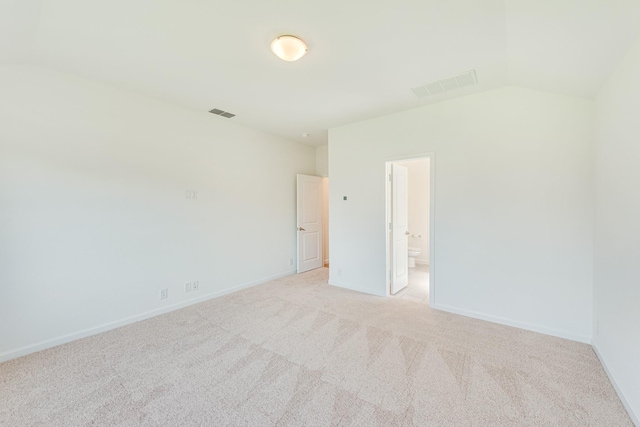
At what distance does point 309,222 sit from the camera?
17.9 ft

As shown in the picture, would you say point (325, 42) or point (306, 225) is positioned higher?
point (325, 42)

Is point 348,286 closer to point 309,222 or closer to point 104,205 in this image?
point 309,222

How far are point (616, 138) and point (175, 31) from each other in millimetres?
3493

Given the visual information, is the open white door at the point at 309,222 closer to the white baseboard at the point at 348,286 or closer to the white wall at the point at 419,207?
the white baseboard at the point at 348,286

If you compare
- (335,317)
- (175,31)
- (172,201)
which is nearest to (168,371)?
(335,317)

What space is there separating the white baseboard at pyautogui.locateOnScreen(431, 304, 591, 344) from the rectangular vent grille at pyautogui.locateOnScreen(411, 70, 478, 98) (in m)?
2.66

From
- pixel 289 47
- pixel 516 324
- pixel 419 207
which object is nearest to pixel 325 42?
pixel 289 47

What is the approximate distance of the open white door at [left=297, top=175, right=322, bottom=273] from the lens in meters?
5.23

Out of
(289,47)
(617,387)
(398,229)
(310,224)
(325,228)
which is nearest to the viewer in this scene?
(617,387)

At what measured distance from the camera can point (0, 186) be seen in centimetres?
227

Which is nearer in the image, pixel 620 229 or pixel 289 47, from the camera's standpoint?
pixel 620 229

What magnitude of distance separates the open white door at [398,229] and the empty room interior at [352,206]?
0.17 feet

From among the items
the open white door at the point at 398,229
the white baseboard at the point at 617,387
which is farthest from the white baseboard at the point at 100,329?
the white baseboard at the point at 617,387

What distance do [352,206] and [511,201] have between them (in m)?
2.10
